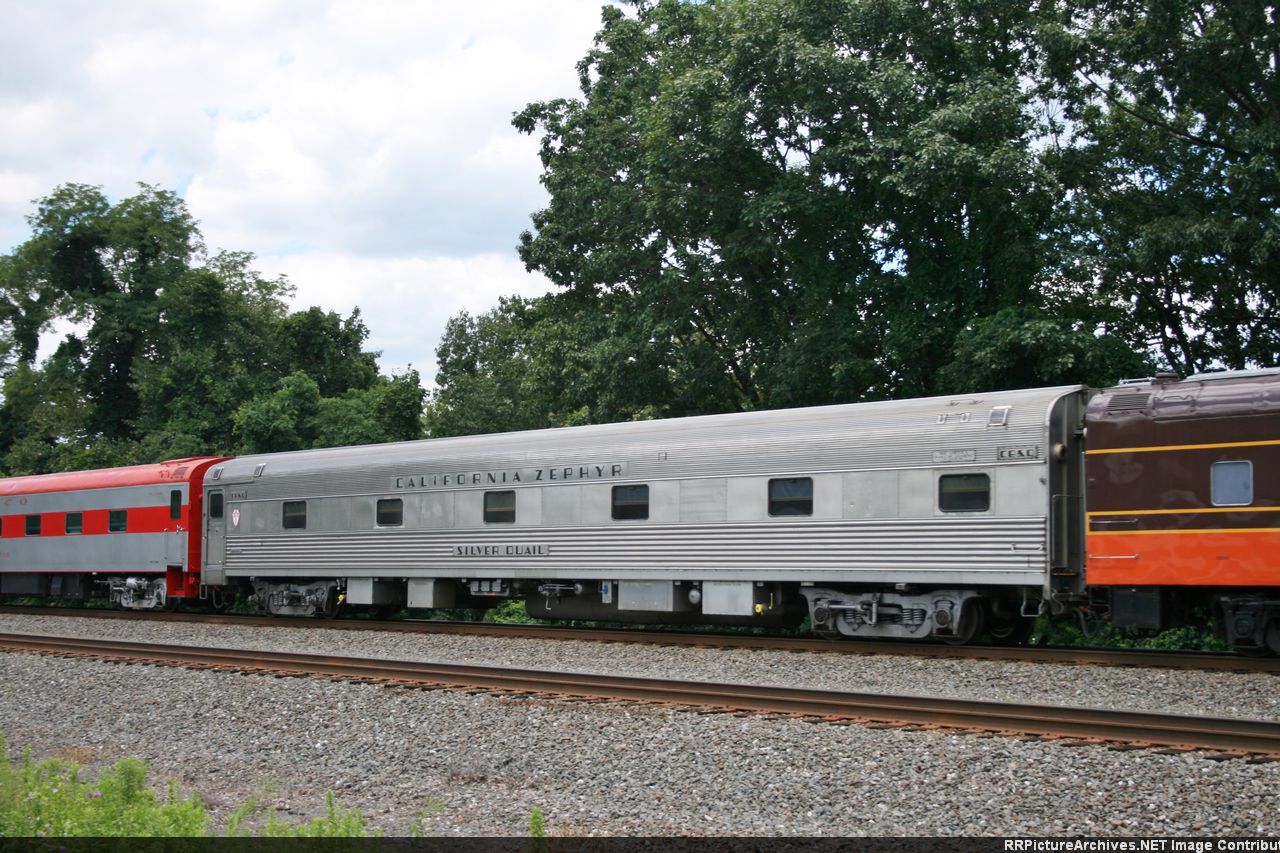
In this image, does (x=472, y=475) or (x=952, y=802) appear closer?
(x=952, y=802)

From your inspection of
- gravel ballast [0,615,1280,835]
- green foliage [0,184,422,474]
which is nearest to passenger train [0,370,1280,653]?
gravel ballast [0,615,1280,835]

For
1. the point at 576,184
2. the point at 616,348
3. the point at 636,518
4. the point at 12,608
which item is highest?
the point at 576,184

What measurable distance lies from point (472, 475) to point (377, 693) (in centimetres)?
734

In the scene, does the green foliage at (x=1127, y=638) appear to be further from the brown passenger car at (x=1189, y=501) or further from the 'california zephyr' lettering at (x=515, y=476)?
the 'california zephyr' lettering at (x=515, y=476)

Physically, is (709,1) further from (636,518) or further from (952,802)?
(952,802)

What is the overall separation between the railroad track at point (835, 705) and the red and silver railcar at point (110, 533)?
361 inches

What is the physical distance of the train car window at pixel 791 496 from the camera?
1558 centimetres

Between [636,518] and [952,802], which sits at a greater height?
[636,518]

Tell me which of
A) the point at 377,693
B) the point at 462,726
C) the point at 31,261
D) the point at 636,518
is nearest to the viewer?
the point at 462,726

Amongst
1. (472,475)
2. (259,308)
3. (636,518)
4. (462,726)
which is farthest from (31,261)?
(462,726)

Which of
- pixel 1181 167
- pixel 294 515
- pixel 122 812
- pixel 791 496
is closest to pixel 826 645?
pixel 791 496

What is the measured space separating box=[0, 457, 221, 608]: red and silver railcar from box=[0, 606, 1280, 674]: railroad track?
218cm

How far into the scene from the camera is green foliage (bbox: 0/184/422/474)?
151 feet

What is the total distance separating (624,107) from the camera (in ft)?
95.7
